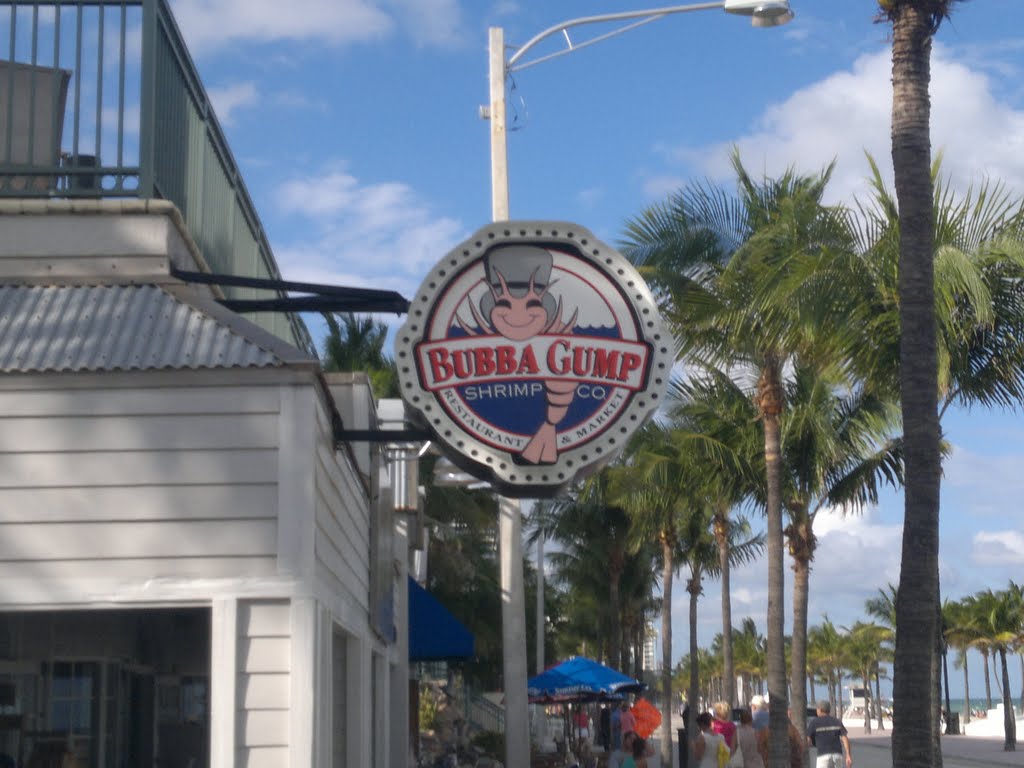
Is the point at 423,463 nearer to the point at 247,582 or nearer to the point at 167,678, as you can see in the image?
the point at 167,678

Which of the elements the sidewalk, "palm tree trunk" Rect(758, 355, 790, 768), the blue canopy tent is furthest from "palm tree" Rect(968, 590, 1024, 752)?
"palm tree trunk" Rect(758, 355, 790, 768)

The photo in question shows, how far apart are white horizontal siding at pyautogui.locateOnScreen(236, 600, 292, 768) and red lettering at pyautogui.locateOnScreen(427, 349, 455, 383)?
1627mm

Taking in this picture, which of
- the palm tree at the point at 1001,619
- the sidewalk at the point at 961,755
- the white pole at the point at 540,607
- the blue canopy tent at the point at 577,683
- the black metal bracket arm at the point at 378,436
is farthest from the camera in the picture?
the palm tree at the point at 1001,619

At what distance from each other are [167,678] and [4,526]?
487 cm

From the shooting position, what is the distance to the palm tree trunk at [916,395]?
881 cm

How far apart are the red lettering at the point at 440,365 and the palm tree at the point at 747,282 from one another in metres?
7.62

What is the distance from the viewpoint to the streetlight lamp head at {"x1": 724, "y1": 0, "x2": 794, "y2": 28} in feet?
40.2

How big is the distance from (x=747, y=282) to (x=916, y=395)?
22.2ft

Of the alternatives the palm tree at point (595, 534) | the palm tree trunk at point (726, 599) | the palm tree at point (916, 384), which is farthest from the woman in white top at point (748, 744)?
the palm tree at point (595, 534)

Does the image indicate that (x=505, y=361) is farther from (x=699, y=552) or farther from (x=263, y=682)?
(x=699, y=552)

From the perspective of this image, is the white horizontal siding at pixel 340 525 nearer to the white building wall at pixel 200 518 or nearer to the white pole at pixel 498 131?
the white building wall at pixel 200 518

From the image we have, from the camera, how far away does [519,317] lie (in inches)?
302

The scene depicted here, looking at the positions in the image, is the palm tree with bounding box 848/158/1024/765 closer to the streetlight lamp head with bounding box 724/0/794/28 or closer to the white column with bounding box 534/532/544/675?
the streetlight lamp head with bounding box 724/0/794/28

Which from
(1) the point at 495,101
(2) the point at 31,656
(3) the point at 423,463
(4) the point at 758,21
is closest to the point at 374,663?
(2) the point at 31,656
